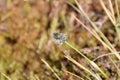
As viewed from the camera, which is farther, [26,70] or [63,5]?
[63,5]

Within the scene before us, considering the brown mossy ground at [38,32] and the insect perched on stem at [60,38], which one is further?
the brown mossy ground at [38,32]

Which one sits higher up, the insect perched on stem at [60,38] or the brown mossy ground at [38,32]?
the insect perched on stem at [60,38]

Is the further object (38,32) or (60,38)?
(38,32)

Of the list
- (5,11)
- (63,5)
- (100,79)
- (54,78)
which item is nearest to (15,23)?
(5,11)

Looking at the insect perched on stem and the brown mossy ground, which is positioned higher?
the insect perched on stem

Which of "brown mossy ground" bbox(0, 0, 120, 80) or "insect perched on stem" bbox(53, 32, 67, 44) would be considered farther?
"brown mossy ground" bbox(0, 0, 120, 80)

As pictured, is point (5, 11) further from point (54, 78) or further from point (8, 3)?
point (54, 78)

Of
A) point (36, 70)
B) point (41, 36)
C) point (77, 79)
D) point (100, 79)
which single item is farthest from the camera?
point (41, 36)

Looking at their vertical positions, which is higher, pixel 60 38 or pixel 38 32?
pixel 60 38
